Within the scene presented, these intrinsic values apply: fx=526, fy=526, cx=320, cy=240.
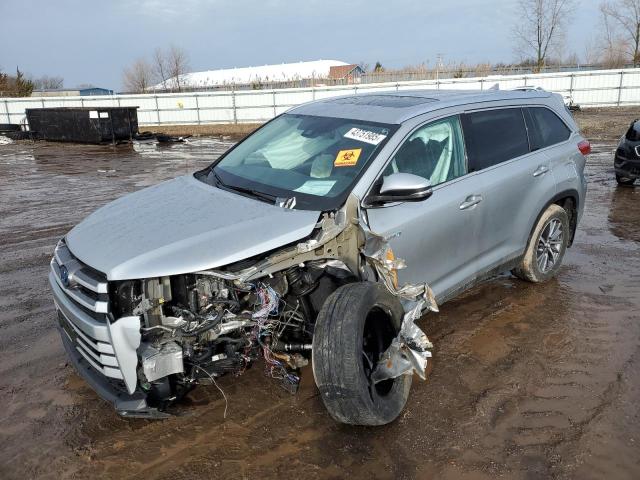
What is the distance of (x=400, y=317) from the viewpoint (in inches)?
126

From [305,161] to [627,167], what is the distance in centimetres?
848

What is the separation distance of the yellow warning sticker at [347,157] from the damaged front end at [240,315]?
45 cm

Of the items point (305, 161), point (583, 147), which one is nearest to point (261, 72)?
point (583, 147)

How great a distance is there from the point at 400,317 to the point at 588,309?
2.38 metres

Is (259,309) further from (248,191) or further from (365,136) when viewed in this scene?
(365,136)

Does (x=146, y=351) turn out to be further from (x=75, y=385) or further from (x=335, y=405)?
(x=75, y=385)

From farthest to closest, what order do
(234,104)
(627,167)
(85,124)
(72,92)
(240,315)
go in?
(72,92), (234,104), (85,124), (627,167), (240,315)

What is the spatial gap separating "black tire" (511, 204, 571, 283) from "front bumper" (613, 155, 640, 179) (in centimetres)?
564

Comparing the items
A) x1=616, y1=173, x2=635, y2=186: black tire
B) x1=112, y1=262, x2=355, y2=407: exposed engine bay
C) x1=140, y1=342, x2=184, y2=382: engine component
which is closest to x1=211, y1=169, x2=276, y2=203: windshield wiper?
x1=112, y1=262, x2=355, y2=407: exposed engine bay

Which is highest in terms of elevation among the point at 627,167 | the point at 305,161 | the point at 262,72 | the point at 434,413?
the point at 262,72

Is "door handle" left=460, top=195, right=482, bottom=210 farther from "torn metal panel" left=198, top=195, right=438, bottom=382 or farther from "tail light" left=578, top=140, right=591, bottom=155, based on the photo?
"tail light" left=578, top=140, right=591, bottom=155

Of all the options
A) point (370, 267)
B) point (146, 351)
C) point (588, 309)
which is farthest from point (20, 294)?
point (588, 309)

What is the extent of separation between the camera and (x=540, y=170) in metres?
4.68

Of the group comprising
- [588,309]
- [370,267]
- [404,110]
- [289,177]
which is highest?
[404,110]
